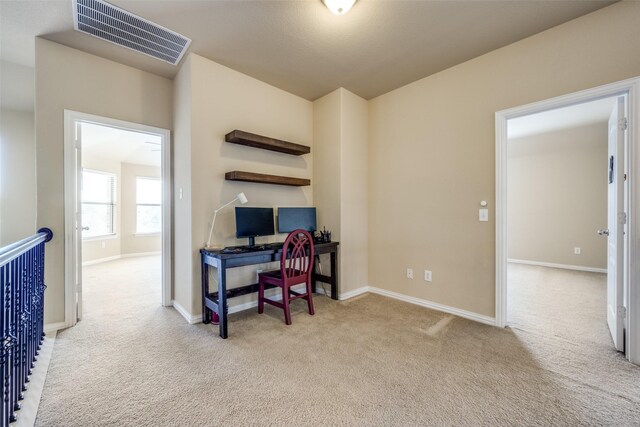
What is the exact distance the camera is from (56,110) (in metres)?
2.54

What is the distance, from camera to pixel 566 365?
6.30 ft

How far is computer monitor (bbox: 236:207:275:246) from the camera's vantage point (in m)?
2.85

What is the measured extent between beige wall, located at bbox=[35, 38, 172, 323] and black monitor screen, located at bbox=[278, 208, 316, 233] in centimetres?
206

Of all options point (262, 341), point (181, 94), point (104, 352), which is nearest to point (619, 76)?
point (262, 341)

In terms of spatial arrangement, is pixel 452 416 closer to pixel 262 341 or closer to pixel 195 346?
pixel 262 341

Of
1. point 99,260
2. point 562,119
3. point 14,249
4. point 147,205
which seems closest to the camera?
point 14,249

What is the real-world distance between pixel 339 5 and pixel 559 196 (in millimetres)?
5508

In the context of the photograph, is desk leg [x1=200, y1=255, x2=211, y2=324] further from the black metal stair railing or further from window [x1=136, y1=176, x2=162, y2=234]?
window [x1=136, y1=176, x2=162, y2=234]

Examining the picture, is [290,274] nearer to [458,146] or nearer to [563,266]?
[458,146]

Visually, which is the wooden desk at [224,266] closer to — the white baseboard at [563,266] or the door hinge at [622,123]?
the door hinge at [622,123]

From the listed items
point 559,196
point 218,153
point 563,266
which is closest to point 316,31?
point 218,153

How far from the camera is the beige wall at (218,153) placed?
8.93 ft

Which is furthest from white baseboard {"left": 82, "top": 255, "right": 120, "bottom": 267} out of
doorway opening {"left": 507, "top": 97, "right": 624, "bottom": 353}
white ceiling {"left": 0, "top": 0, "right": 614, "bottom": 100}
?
doorway opening {"left": 507, "top": 97, "right": 624, "bottom": 353}

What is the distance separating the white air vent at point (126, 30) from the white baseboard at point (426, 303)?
320 cm
